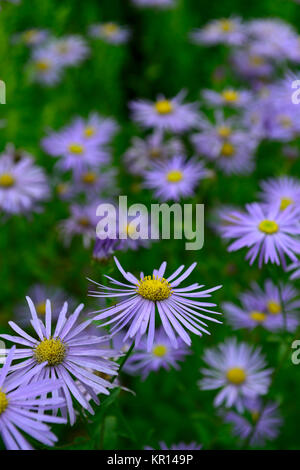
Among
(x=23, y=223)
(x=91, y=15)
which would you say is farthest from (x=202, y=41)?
(x=23, y=223)

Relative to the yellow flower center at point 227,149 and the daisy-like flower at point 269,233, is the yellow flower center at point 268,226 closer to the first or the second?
the daisy-like flower at point 269,233

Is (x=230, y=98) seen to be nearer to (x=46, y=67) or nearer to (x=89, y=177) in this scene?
(x=89, y=177)

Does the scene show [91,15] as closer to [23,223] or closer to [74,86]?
A: [74,86]

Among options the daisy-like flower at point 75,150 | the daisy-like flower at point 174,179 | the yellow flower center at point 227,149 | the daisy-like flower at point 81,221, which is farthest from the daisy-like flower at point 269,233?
the daisy-like flower at point 75,150

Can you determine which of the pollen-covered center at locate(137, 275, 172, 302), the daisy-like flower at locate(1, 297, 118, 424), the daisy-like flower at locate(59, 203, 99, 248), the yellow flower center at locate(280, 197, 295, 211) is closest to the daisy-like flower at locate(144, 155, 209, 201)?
the daisy-like flower at locate(59, 203, 99, 248)

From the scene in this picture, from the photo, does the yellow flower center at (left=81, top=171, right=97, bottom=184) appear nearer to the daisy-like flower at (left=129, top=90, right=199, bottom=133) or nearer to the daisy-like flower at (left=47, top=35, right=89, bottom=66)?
the daisy-like flower at (left=129, top=90, right=199, bottom=133)
